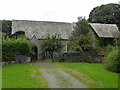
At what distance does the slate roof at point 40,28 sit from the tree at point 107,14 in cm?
1278

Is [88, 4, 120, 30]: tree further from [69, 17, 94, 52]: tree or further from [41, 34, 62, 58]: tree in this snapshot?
[41, 34, 62, 58]: tree

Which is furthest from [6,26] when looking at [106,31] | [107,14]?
[106,31]

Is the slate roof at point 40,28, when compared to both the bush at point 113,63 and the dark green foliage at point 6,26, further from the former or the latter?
the dark green foliage at point 6,26

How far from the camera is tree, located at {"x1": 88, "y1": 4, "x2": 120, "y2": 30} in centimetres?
4588

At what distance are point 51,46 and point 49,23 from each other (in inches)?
576

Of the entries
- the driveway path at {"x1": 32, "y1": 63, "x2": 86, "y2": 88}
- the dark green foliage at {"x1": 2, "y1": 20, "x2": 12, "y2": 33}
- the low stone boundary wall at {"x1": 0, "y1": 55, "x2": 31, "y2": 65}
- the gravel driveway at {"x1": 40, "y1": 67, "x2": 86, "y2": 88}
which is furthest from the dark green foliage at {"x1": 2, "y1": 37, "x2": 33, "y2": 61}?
the dark green foliage at {"x1": 2, "y1": 20, "x2": 12, "y2": 33}

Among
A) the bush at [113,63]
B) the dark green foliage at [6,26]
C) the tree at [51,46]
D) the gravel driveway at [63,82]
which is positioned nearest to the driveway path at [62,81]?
the gravel driveway at [63,82]

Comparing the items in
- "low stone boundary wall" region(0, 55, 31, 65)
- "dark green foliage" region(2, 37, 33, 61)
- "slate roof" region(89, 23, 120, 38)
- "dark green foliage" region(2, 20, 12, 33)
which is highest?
"dark green foliage" region(2, 20, 12, 33)

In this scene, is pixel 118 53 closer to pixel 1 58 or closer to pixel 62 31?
pixel 1 58

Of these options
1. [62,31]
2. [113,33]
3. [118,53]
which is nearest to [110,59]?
[118,53]

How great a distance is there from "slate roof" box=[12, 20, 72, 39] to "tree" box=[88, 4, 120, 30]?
1278cm

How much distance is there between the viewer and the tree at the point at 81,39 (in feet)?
93.9

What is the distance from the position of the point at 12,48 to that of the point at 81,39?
44.4 ft

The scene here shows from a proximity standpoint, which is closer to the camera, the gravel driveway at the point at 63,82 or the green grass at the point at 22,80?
the green grass at the point at 22,80
